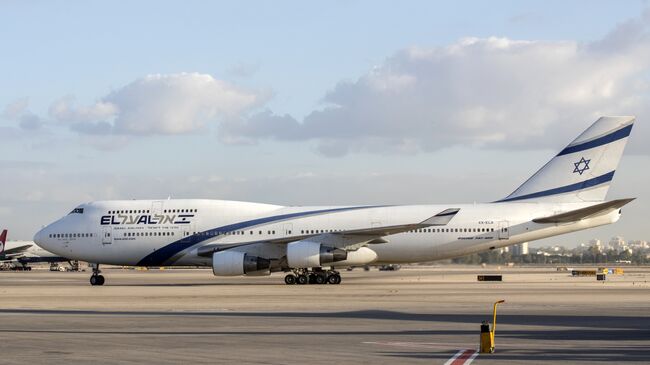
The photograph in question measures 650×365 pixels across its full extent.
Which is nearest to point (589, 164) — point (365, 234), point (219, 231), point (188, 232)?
point (365, 234)

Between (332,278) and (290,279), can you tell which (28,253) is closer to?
(290,279)

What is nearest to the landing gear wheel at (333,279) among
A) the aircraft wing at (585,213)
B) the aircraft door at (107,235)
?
the aircraft wing at (585,213)

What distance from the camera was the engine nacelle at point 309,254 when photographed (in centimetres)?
4538

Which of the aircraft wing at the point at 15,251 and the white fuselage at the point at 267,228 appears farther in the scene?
the aircraft wing at the point at 15,251

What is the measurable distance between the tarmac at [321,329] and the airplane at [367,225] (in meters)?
11.1

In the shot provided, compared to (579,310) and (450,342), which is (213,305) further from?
(450,342)

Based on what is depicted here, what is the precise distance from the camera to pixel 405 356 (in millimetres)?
15641

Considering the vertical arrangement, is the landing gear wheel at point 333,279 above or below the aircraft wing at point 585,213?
below

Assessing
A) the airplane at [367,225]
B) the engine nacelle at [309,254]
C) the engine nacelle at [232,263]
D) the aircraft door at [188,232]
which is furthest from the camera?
the aircraft door at [188,232]

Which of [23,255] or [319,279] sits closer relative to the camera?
[319,279]

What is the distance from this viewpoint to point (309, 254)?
45.3m

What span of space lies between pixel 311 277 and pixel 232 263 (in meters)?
4.29

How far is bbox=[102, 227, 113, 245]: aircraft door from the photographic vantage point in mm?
50219

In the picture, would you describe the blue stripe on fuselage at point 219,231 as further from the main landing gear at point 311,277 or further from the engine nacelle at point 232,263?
the main landing gear at point 311,277
